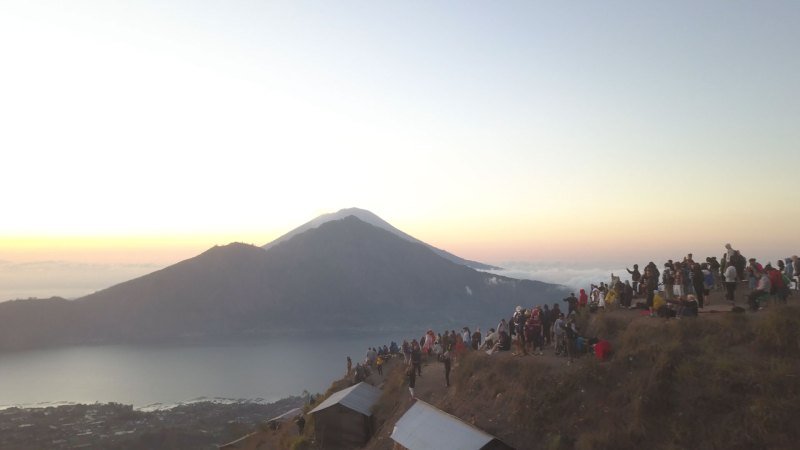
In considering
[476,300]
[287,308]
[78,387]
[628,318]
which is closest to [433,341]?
[628,318]

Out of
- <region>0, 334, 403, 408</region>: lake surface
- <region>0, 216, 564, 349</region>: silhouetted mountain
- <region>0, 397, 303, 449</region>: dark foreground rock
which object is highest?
<region>0, 216, 564, 349</region>: silhouetted mountain

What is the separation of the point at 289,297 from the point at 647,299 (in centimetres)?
14737

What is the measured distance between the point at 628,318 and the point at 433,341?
9.27 metres

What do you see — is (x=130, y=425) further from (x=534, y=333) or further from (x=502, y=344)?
(x=534, y=333)

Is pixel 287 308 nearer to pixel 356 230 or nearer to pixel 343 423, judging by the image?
pixel 356 230

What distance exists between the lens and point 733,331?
36.1 ft

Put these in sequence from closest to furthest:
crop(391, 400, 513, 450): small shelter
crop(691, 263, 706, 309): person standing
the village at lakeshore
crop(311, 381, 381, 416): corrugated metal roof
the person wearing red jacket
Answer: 1. the village at lakeshore
2. crop(391, 400, 513, 450): small shelter
3. crop(691, 263, 706, 309): person standing
4. the person wearing red jacket
5. crop(311, 381, 381, 416): corrugated metal roof

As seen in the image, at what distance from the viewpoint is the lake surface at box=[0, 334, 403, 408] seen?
79562mm

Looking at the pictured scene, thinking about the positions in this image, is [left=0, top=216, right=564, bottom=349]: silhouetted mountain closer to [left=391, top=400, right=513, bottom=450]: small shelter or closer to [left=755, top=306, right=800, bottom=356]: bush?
[left=391, top=400, right=513, bottom=450]: small shelter

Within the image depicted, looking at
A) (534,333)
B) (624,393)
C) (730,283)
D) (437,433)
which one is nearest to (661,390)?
(624,393)

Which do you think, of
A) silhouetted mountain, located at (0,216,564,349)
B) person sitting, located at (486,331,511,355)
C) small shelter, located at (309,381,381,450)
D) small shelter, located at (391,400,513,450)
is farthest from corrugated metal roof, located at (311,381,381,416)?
silhouetted mountain, located at (0,216,564,349)

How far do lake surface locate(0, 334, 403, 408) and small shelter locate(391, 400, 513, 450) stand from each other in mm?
66547

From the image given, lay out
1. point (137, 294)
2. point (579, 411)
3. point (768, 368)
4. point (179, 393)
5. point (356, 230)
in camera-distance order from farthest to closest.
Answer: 1. point (356, 230)
2. point (137, 294)
3. point (179, 393)
4. point (579, 411)
5. point (768, 368)

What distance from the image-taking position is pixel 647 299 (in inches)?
572
